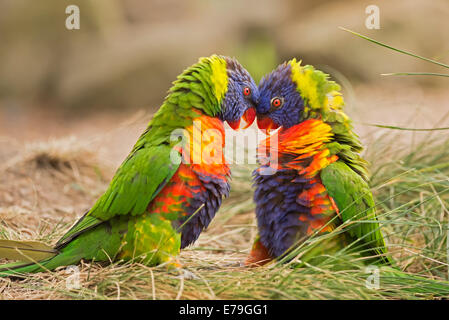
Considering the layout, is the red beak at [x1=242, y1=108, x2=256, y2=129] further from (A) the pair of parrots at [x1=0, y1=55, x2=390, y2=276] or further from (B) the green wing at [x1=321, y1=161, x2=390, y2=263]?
(B) the green wing at [x1=321, y1=161, x2=390, y2=263]

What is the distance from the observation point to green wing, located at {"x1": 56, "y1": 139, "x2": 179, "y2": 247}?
7.45 feet

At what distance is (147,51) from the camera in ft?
26.1

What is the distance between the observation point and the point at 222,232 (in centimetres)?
367

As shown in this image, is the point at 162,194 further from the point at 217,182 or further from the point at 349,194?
the point at 349,194

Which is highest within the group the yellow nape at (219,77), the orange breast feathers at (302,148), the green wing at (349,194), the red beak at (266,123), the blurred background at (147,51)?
the blurred background at (147,51)

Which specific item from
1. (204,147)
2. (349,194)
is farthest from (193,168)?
(349,194)

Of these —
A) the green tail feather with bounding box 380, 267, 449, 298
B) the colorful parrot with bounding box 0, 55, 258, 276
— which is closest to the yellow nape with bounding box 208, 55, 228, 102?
the colorful parrot with bounding box 0, 55, 258, 276

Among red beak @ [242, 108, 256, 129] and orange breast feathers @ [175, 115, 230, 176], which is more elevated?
red beak @ [242, 108, 256, 129]

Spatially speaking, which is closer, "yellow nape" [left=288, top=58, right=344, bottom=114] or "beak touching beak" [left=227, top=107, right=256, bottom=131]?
"yellow nape" [left=288, top=58, right=344, bottom=114]

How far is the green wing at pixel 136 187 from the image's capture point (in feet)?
7.45

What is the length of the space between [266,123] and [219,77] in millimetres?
389

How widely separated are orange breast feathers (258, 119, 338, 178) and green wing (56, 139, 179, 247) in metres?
0.54

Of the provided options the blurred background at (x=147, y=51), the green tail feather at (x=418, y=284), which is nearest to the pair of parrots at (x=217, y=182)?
the green tail feather at (x=418, y=284)

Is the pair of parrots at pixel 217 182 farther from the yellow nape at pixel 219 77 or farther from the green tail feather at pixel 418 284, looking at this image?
the green tail feather at pixel 418 284
